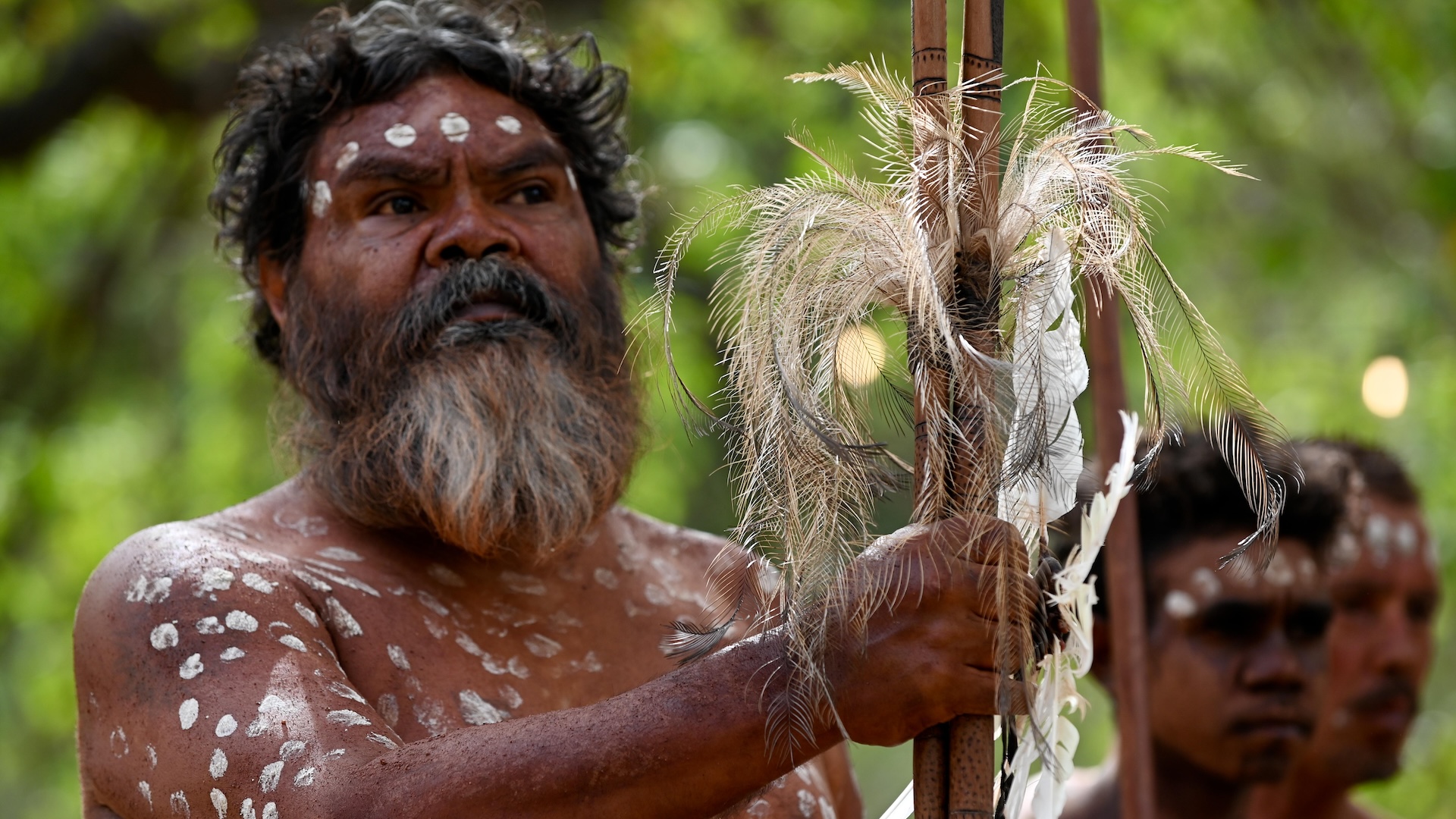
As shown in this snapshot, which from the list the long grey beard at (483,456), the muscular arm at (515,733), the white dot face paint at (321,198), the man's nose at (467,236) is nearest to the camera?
the muscular arm at (515,733)

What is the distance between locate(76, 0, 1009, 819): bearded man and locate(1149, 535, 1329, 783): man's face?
131cm

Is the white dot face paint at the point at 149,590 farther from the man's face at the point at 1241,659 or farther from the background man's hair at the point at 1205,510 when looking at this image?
the man's face at the point at 1241,659

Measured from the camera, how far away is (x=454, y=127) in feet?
8.82

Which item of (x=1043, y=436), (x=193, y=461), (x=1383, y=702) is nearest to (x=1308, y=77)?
(x=1383, y=702)

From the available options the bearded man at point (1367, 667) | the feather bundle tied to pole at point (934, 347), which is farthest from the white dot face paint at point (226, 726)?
the bearded man at point (1367, 667)

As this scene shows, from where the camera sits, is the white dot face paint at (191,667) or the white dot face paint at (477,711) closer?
the white dot face paint at (191,667)

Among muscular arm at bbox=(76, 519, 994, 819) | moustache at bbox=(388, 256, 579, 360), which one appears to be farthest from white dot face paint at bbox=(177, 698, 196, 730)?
moustache at bbox=(388, 256, 579, 360)

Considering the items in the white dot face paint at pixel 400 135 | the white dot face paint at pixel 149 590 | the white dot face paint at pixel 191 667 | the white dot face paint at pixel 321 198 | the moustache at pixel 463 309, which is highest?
the white dot face paint at pixel 400 135

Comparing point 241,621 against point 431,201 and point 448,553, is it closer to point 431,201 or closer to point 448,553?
point 448,553

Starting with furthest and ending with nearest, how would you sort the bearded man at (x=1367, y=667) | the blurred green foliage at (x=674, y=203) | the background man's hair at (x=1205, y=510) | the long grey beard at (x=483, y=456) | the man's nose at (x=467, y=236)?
the blurred green foliage at (x=674, y=203)
the bearded man at (x=1367, y=667)
the background man's hair at (x=1205, y=510)
the man's nose at (x=467, y=236)
the long grey beard at (x=483, y=456)

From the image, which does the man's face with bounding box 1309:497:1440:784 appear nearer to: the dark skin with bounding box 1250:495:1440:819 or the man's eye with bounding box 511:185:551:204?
the dark skin with bounding box 1250:495:1440:819

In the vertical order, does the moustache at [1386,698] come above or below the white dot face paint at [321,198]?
below

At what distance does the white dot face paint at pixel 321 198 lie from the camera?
2.70 m

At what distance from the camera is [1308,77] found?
315 inches
